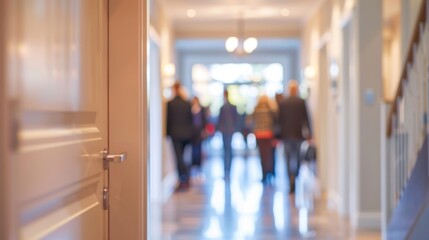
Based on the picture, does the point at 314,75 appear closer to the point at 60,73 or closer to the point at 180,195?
the point at 180,195

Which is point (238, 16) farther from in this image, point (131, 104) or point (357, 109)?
point (131, 104)

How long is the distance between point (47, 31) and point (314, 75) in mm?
8120

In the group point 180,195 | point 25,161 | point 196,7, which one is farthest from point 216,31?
point 25,161

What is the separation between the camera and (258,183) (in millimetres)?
10125

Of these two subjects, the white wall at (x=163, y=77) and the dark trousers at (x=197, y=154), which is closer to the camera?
the white wall at (x=163, y=77)

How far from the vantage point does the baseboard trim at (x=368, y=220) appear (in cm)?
582

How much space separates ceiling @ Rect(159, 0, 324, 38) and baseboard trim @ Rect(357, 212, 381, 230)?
410 centimetres

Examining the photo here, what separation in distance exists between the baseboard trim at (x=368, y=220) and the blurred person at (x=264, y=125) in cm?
350

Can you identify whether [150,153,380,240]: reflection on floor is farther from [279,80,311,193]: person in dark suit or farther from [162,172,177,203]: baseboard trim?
[279,80,311,193]: person in dark suit

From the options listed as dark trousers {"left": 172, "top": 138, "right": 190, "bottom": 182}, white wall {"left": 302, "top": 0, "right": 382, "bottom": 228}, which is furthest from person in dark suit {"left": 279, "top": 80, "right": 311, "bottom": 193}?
dark trousers {"left": 172, "top": 138, "right": 190, "bottom": 182}

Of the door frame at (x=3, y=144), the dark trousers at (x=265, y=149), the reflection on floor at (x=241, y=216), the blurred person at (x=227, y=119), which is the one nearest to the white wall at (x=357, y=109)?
the reflection on floor at (x=241, y=216)

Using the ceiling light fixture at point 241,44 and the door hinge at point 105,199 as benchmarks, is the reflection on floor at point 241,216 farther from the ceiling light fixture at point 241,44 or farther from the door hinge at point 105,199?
the door hinge at point 105,199

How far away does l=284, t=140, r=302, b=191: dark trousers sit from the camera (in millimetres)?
8641

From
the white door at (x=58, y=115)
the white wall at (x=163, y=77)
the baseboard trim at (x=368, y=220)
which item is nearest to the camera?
the white door at (x=58, y=115)
